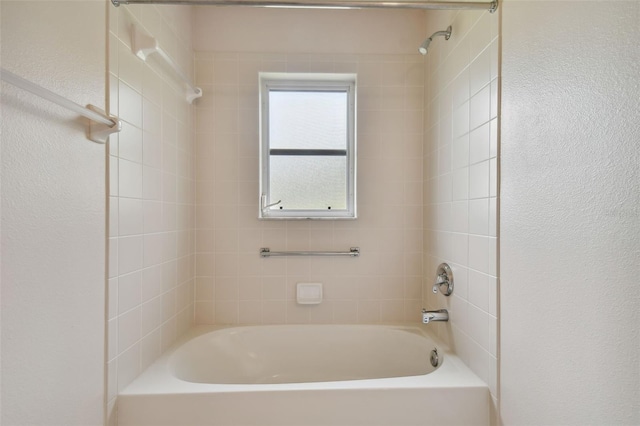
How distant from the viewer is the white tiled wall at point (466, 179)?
1.25m

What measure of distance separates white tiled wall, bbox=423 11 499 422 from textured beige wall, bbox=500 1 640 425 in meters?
0.08

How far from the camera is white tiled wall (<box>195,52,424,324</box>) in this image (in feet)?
6.60

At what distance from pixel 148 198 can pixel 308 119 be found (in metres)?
1.13

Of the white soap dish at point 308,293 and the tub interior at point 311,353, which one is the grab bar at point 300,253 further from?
the tub interior at point 311,353

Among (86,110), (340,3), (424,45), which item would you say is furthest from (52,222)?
(424,45)

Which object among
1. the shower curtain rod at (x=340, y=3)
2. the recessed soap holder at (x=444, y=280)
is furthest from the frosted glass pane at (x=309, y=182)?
the shower curtain rod at (x=340, y=3)

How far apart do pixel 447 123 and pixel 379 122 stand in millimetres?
474

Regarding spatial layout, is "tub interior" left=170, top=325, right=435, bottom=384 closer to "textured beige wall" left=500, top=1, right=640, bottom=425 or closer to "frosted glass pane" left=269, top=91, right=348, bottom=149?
"textured beige wall" left=500, top=1, right=640, bottom=425

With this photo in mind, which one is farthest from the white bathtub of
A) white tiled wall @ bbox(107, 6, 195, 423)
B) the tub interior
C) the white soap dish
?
the white soap dish

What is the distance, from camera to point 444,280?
64.9 inches

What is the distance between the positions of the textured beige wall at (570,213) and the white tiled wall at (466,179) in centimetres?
8

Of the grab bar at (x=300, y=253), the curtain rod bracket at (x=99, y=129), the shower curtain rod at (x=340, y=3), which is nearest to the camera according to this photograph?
the curtain rod bracket at (x=99, y=129)

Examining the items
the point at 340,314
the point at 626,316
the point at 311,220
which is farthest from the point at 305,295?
the point at 626,316

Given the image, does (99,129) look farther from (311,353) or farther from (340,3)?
(311,353)
